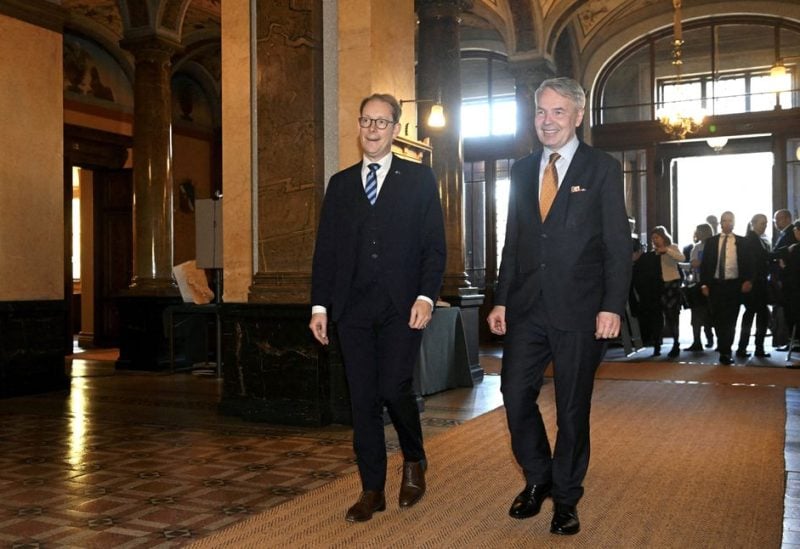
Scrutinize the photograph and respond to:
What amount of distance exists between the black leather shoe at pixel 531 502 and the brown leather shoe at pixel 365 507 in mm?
519

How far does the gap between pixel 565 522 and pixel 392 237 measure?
121 cm

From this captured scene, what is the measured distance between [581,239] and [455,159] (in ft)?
19.3

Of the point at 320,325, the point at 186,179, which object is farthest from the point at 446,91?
the point at 186,179

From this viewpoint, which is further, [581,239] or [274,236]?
[274,236]

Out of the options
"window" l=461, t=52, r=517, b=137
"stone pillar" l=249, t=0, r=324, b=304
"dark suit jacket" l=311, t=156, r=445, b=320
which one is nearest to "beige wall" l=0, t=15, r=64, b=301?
"stone pillar" l=249, t=0, r=324, b=304

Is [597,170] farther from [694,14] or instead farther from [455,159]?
[694,14]

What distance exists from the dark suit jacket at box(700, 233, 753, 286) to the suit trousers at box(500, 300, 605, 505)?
6682 millimetres

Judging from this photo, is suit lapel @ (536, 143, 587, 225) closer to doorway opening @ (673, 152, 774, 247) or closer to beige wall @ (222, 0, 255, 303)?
beige wall @ (222, 0, 255, 303)

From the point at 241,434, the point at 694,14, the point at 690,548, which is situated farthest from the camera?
the point at 694,14

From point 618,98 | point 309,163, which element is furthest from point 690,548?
point 618,98

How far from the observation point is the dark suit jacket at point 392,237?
3215mm

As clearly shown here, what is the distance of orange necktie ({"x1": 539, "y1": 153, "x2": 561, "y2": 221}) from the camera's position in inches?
123

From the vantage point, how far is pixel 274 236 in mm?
5809

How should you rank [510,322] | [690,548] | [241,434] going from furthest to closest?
1. [241,434]
2. [510,322]
3. [690,548]
